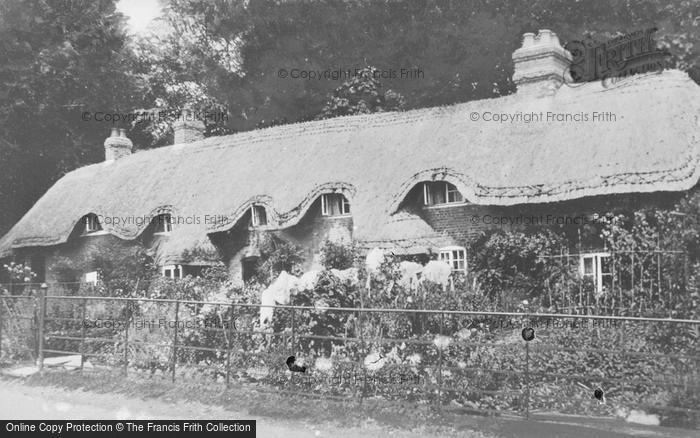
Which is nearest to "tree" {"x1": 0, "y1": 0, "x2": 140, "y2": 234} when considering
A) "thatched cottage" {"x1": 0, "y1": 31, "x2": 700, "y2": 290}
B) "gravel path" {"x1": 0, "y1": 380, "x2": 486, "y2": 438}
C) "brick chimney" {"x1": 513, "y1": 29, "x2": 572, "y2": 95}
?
"thatched cottage" {"x1": 0, "y1": 31, "x2": 700, "y2": 290}

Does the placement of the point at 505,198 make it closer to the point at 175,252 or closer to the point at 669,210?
the point at 669,210

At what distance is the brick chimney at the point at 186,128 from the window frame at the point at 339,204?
27.0ft

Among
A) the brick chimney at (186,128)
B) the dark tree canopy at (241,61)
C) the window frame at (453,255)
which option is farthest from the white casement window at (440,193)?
the brick chimney at (186,128)

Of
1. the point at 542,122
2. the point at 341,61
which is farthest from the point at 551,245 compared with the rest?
the point at 341,61

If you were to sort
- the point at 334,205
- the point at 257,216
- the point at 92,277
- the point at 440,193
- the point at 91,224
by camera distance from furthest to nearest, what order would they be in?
1. the point at 91,224
2. the point at 92,277
3. the point at 257,216
4. the point at 334,205
5. the point at 440,193

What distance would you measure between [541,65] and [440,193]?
4.15 meters

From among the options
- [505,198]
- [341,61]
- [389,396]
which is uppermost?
[341,61]

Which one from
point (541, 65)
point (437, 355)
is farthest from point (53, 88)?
point (437, 355)

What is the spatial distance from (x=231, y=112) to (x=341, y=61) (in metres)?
5.16

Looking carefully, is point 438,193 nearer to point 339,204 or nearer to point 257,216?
point 339,204

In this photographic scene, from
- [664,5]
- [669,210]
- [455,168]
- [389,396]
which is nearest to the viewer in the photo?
[389,396]

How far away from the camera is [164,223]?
1948 centimetres

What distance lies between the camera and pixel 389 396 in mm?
7652

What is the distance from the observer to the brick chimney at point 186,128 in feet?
73.8
